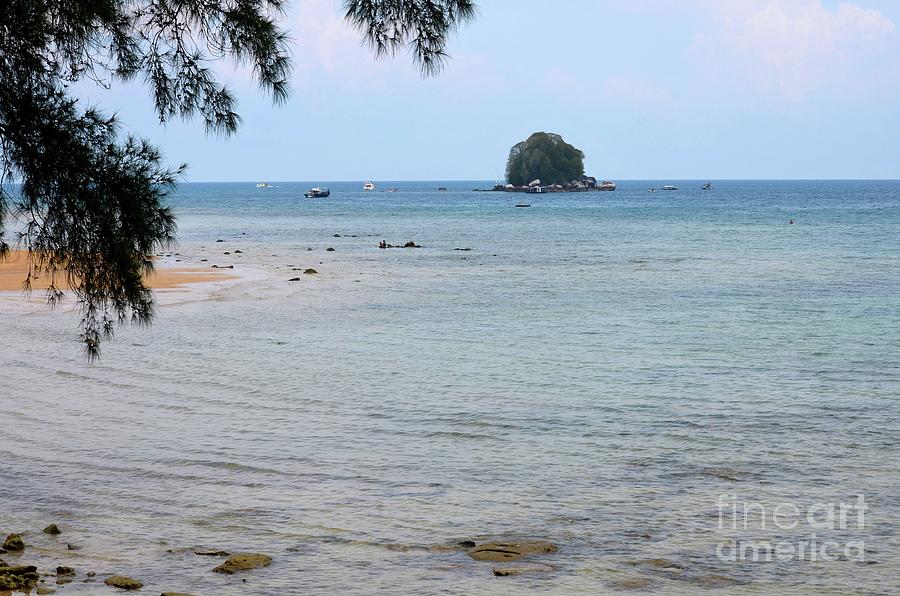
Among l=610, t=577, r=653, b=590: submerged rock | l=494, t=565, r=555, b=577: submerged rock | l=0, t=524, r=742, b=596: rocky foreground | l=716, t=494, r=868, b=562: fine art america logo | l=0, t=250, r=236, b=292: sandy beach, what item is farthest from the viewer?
l=0, t=250, r=236, b=292: sandy beach

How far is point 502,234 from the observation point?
7156 centimetres

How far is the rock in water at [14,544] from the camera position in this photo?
846cm

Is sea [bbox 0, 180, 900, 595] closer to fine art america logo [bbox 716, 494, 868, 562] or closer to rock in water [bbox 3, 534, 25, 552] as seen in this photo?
fine art america logo [bbox 716, 494, 868, 562]

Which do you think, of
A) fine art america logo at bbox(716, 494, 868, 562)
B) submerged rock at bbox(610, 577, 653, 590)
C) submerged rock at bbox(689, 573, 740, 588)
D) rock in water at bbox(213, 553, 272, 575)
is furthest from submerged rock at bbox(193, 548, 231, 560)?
fine art america logo at bbox(716, 494, 868, 562)

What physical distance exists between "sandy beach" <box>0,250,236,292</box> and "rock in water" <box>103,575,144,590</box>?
2320cm

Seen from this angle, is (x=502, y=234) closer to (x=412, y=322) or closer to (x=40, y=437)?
(x=412, y=322)

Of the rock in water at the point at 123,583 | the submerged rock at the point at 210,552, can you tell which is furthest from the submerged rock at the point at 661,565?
the rock in water at the point at 123,583

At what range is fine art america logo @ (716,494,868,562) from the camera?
8.61 meters

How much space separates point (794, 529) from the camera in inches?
362

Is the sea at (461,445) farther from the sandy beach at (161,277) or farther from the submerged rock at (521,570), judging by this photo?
the sandy beach at (161,277)

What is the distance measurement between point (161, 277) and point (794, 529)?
3000cm

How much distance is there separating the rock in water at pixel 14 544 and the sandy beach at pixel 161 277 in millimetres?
22182

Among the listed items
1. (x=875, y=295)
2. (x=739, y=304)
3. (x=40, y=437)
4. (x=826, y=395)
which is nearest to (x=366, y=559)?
(x=40, y=437)

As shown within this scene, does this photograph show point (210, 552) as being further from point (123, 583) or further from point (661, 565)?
point (661, 565)
